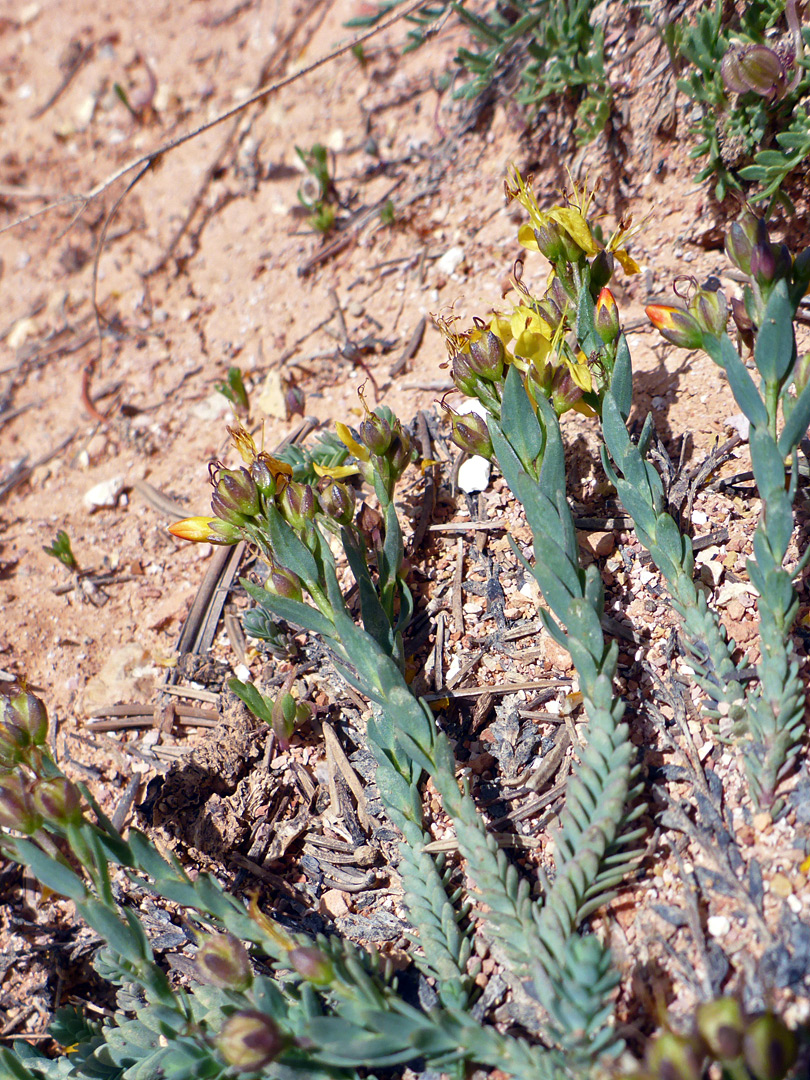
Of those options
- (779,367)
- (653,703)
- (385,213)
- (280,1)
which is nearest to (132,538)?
(385,213)

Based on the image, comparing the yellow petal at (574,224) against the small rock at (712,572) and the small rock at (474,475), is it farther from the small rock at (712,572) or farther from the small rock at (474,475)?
the small rock at (712,572)

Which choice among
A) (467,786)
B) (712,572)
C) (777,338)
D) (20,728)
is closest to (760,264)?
(777,338)

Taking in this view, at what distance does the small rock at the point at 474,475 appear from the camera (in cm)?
251

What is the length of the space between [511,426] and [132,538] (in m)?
1.79

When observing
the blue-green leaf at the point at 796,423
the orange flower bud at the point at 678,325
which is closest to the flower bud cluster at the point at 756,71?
the orange flower bud at the point at 678,325

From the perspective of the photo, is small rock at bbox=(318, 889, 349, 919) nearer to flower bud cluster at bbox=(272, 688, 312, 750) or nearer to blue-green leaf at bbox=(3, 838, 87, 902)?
flower bud cluster at bbox=(272, 688, 312, 750)

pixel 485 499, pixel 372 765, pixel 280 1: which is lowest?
pixel 372 765

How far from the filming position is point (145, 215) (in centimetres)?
397

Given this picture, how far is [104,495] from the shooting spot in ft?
10.4

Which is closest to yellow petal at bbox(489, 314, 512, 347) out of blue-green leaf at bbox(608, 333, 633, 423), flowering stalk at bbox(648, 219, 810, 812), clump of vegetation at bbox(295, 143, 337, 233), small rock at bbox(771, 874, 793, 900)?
blue-green leaf at bbox(608, 333, 633, 423)

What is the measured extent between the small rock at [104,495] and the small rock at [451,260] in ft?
5.43

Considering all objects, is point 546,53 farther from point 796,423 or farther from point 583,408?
point 796,423

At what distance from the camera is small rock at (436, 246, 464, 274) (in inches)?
124

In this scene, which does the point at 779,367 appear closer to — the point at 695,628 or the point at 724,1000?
the point at 695,628
